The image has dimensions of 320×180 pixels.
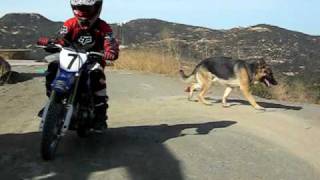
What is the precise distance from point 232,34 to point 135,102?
71.4 ft

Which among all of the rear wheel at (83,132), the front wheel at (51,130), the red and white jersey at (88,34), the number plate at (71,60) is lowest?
the rear wheel at (83,132)

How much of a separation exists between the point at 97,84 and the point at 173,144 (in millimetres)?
1288

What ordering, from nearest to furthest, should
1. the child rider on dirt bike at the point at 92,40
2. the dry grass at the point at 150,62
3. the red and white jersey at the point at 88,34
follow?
the child rider on dirt bike at the point at 92,40
the red and white jersey at the point at 88,34
the dry grass at the point at 150,62

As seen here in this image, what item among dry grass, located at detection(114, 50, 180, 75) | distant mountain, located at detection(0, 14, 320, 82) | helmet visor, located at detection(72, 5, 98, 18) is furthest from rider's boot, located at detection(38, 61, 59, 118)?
distant mountain, located at detection(0, 14, 320, 82)

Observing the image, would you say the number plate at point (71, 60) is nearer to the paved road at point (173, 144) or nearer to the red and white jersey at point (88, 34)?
the red and white jersey at point (88, 34)

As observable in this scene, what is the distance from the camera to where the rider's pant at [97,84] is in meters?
7.69

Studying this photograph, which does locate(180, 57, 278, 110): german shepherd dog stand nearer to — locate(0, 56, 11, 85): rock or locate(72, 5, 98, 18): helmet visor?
locate(0, 56, 11, 85): rock

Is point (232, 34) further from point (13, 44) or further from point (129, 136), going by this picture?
point (129, 136)

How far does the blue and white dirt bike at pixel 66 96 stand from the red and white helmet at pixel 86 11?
48cm

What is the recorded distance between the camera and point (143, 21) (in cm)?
4175

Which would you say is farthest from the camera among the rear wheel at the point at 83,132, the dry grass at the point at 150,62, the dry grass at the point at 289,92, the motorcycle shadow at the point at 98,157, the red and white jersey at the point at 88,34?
the dry grass at the point at 150,62

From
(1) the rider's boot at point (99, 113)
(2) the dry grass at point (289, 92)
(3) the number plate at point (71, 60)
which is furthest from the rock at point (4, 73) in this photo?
(3) the number plate at point (71, 60)

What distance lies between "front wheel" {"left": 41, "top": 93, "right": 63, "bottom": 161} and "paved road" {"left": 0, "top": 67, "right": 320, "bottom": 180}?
0.13 m

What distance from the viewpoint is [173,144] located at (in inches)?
333
